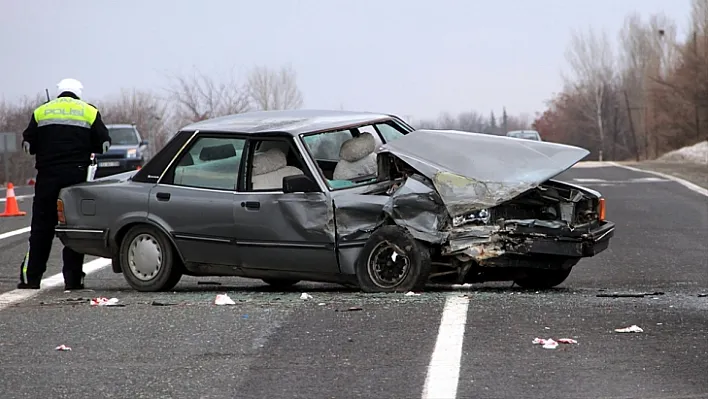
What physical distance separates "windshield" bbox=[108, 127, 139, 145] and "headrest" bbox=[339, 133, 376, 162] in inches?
1093

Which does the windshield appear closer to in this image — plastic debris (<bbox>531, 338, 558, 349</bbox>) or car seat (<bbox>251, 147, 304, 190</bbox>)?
car seat (<bbox>251, 147, 304, 190</bbox>)

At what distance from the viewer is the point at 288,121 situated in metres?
10.5

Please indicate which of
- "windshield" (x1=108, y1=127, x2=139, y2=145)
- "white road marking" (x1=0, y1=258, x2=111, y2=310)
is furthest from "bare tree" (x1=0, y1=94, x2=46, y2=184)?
"white road marking" (x1=0, y1=258, x2=111, y2=310)

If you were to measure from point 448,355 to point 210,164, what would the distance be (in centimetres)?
410

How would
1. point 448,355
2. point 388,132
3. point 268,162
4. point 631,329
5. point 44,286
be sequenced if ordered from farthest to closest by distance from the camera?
point 44,286 → point 388,132 → point 268,162 → point 631,329 → point 448,355

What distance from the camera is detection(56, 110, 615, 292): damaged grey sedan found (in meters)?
9.60

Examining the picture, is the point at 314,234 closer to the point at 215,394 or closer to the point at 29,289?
the point at 29,289

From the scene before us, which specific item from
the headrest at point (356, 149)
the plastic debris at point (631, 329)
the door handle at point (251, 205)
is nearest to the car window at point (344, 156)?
the headrest at point (356, 149)

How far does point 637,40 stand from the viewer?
103 m

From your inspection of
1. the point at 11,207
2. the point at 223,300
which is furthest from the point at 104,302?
the point at 11,207

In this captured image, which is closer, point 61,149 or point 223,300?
point 223,300

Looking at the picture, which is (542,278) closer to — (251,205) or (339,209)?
(339,209)

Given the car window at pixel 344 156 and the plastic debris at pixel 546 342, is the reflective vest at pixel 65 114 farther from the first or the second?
the plastic debris at pixel 546 342

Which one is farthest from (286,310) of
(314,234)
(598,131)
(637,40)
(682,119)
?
(598,131)
